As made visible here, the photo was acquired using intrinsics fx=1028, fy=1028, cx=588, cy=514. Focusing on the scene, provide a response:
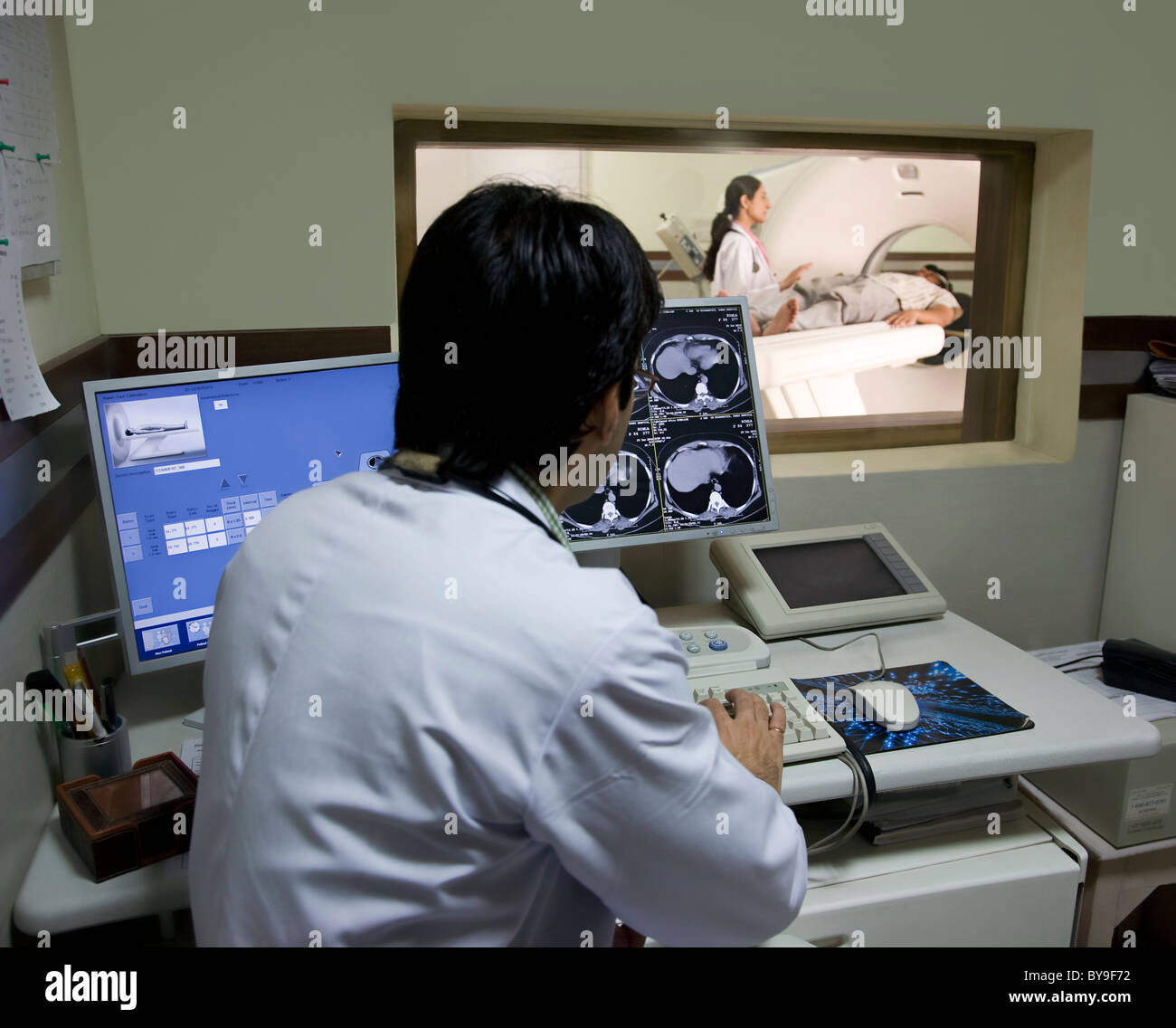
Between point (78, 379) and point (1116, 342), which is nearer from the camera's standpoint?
point (78, 379)

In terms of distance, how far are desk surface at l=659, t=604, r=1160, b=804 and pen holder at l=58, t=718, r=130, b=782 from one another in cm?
82

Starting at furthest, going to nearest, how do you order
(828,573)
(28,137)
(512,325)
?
(828,573)
(28,137)
(512,325)

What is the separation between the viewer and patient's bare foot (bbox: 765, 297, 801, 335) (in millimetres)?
2324

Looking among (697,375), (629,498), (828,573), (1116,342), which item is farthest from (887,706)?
(1116,342)

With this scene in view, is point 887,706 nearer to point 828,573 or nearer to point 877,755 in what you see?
point 877,755

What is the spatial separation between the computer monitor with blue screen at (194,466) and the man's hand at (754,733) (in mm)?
672

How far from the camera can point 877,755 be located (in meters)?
1.40

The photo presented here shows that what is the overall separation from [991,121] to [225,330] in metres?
1.49

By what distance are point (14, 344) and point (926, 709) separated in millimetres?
1323

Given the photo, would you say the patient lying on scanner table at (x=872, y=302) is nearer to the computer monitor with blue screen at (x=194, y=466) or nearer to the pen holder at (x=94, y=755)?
the computer monitor with blue screen at (x=194, y=466)

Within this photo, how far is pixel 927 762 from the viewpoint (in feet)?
4.56

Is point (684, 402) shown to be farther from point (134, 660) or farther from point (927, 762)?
point (134, 660)

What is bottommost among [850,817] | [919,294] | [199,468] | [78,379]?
[850,817]

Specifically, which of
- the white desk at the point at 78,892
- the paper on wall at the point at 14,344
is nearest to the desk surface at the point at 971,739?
the white desk at the point at 78,892
